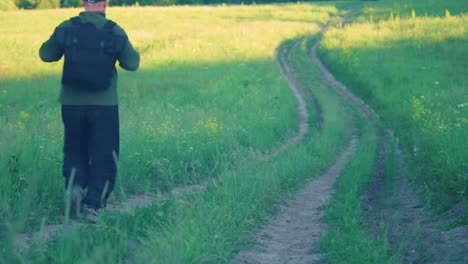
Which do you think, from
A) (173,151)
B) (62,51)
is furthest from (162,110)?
(62,51)

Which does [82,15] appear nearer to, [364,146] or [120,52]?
[120,52]

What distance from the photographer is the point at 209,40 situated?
35.7 metres

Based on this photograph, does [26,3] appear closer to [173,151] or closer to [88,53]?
[173,151]

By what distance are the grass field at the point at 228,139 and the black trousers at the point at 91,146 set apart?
0.41m

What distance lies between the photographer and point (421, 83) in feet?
66.1

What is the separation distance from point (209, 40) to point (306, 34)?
1001 cm

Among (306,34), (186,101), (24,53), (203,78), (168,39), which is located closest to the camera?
(186,101)

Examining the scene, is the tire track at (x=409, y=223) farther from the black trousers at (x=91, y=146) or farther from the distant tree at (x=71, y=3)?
the distant tree at (x=71, y=3)

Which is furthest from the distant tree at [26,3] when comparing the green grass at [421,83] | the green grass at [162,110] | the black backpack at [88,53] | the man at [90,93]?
the black backpack at [88,53]

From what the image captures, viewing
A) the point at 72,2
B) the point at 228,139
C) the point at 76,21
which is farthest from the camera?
the point at 72,2

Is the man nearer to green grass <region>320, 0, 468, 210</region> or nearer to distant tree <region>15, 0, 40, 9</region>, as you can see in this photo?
green grass <region>320, 0, 468, 210</region>

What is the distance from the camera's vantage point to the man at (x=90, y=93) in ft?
21.0

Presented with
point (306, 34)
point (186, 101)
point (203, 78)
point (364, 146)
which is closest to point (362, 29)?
point (306, 34)

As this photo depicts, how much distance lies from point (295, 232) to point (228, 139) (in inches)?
203
